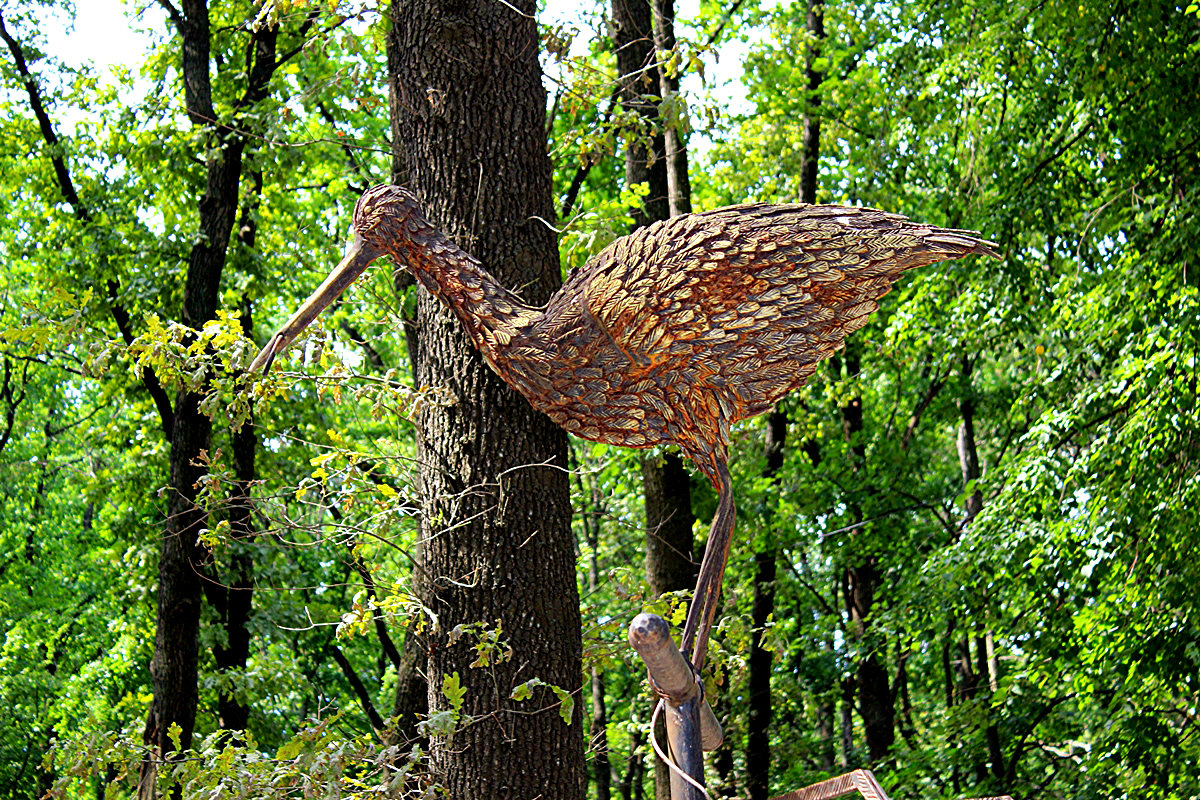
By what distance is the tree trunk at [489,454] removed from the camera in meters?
3.26

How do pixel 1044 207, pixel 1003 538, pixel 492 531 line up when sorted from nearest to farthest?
pixel 492 531 → pixel 1003 538 → pixel 1044 207

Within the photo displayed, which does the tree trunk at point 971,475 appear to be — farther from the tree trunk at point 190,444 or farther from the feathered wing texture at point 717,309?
the feathered wing texture at point 717,309

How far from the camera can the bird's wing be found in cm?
278

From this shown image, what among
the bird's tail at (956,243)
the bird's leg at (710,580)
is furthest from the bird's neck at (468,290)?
the bird's tail at (956,243)

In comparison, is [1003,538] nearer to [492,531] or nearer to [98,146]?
[492,531]

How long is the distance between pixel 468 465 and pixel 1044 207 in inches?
210

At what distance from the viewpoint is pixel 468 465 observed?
3357 millimetres

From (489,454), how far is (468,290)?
1.60 feet

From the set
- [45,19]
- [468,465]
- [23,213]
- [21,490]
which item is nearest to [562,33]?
[468,465]

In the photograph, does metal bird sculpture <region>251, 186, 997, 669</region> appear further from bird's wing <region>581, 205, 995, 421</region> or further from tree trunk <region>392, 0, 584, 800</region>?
tree trunk <region>392, 0, 584, 800</region>

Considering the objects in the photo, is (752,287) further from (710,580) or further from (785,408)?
(785,408)

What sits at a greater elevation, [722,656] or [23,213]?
[23,213]

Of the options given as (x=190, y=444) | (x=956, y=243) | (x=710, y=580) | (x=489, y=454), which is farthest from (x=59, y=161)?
(x=956, y=243)

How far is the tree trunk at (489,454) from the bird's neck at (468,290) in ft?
0.77
